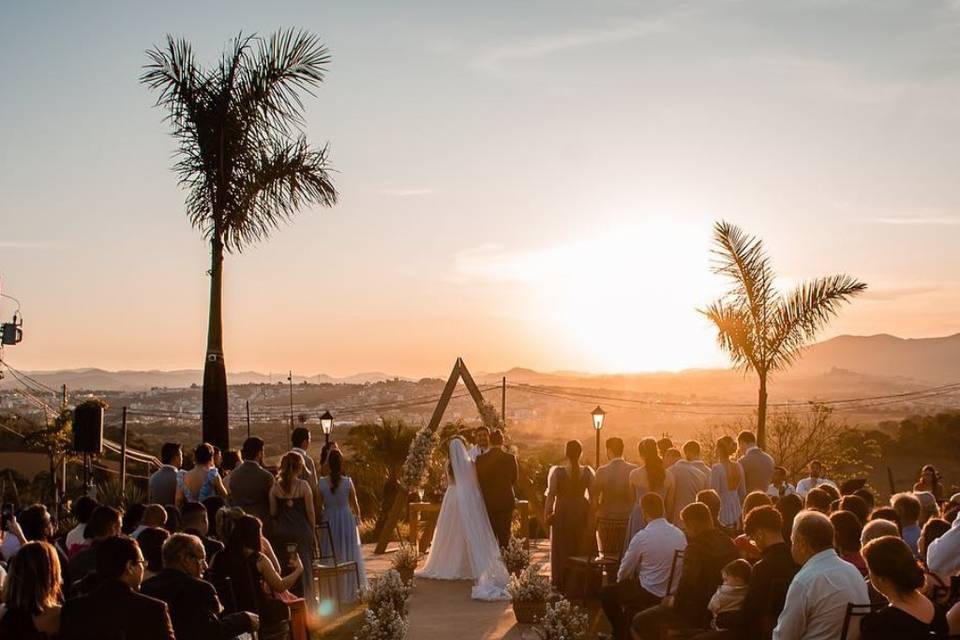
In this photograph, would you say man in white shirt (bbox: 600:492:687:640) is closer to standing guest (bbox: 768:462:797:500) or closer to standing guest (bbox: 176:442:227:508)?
standing guest (bbox: 176:442:227:508)

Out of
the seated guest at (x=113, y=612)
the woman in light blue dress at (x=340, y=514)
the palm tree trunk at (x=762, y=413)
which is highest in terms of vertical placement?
the palm tree trunk at (x=762, y=413)

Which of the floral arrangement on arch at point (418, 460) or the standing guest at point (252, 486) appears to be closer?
the standing guest at point (252, 486)

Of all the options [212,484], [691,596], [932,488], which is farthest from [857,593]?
[932,488]

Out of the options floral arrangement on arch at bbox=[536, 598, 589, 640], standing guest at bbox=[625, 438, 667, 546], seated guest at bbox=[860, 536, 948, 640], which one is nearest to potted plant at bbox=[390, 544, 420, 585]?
standing guest at bbox=[625, 438, 667, 546]

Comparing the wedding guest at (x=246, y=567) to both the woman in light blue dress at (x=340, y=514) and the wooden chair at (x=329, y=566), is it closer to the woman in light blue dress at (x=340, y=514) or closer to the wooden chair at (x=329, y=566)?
the wooden chair at (x=329, y=566)

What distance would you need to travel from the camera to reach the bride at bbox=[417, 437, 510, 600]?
1581 centimetres

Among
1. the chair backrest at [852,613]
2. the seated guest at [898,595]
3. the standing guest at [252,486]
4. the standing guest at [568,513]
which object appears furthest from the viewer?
the standing guest at [568,513]

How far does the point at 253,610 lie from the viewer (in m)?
8.30

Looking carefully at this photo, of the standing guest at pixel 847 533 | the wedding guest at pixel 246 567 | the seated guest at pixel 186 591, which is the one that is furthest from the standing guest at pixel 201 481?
the standing guest at pixel 847 533

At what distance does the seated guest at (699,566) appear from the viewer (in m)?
8.73

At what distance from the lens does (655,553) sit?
32.5 ft

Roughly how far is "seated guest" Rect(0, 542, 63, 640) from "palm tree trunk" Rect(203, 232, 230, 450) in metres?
11.9

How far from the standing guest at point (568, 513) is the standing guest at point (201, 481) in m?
4.46

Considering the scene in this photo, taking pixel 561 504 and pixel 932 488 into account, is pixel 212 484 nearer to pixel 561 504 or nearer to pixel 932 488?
pixel 561 504
